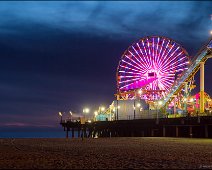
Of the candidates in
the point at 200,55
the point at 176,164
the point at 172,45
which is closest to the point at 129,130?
the point at 200,55

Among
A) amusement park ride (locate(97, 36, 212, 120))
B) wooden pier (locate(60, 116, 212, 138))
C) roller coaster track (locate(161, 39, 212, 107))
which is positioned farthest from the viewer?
amusement park ride (locate(97, 36, 212, 120))

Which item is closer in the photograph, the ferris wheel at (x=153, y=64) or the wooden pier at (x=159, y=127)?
the wooden pier at (x=159, y=127)

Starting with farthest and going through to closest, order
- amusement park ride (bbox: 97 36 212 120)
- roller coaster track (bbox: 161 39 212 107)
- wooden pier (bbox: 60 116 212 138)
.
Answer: amusement park ride (bbox: 97 36 212 120), roller coaster track (bbox: 161 39 212 107), wooden pier (bbox: 60 116 212 138)

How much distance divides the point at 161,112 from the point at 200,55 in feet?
47.9

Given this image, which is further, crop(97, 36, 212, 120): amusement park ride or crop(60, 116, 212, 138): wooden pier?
crop(97, 36, 212, 120): amusement park ride

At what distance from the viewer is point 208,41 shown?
2023 inches

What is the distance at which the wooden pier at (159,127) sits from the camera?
43.0 m

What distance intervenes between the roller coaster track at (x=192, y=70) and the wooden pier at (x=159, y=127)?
9.14 m

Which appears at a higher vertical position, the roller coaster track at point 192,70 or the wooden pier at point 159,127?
the roller coaster track at point 192,70

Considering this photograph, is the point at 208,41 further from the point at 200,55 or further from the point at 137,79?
the point at 137,79

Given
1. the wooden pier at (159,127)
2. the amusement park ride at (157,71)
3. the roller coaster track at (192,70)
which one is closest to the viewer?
the wooden pier at (159,127)

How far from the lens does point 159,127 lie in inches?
1998

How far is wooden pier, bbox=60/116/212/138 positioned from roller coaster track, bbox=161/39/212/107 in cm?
914

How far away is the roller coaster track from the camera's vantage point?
2026 inches
